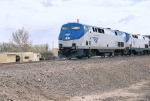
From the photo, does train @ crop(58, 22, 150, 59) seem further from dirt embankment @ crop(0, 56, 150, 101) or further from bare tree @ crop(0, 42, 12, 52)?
bare tree @ crop(0, 42, 12, 52)

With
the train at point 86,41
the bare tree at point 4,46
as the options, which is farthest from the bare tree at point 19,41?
the train at point 86,41

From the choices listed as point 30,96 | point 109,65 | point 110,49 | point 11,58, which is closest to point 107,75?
point 109,65

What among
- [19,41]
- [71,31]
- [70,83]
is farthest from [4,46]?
[70,83]

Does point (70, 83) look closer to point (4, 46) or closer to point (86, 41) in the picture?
point (86, 41)

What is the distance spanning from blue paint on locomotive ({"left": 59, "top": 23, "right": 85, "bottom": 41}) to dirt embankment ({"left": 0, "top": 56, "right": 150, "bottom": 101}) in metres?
5.44

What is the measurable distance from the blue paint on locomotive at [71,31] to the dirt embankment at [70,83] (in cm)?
544

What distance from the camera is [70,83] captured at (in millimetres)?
15656

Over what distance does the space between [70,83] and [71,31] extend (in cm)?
1305

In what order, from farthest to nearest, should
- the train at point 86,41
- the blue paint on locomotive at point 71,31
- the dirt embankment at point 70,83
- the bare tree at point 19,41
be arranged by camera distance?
1. the bare tree at point 19,41
2. the blue paint on locomotive at point 71,31
3. the train at point 86,41
4. the dirt embankment at point 70,83

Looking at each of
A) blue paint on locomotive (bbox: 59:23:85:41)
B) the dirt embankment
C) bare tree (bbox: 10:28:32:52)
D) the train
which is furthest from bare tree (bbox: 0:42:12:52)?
the dirt embankment

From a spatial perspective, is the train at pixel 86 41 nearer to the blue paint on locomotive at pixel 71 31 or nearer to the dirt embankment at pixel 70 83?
the blue paint on locomotive at pixel 71 31

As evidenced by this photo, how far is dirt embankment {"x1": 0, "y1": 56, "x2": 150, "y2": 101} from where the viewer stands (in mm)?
12117

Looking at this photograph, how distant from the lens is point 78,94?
48.1 feet

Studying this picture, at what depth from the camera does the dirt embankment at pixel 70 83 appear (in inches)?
477
